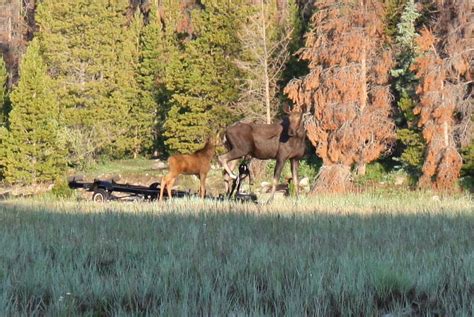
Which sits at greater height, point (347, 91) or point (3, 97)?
point (3, 97)

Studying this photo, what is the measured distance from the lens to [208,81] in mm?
40219

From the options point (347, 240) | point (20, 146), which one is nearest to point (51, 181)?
point (20, 146)

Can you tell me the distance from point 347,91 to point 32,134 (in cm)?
1726

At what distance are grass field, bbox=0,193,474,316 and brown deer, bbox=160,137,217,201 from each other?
804cm

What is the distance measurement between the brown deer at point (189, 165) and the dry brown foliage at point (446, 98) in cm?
1465

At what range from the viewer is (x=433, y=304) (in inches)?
182

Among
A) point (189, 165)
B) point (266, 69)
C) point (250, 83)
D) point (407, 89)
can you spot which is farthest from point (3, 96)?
point (189, 165)

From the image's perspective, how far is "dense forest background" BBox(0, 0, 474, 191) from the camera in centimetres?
2988

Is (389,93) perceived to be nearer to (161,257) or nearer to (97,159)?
(97,159)

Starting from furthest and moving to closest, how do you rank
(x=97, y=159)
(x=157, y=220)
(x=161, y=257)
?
(x=97, y=159) < (x=157, y=220) < (x=161, y=257)

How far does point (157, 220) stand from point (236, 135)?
764 cm

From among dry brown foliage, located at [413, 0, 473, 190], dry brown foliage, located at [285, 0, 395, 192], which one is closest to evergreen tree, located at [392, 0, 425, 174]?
dry brown foliage, located at [285, 0, 395, 192]

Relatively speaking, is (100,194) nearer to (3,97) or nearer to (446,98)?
(446,98)

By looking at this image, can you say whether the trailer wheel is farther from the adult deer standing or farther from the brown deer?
the adult deer standing
